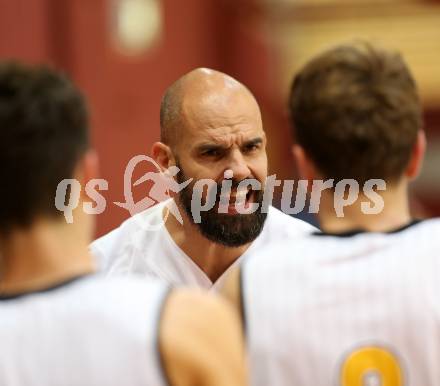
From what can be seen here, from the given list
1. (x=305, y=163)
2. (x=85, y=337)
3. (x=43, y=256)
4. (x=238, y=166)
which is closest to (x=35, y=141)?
(x=43, y=256)

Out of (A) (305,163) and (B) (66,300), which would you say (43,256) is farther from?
(A) (305,163)

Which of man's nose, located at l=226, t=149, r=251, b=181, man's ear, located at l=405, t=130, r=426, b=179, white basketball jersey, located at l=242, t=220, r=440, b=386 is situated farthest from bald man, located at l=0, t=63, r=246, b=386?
man's nose, located at l=226, t=149, r=251, b=181

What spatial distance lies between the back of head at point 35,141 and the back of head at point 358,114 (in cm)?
50

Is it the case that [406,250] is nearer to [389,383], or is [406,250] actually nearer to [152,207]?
[389,383]

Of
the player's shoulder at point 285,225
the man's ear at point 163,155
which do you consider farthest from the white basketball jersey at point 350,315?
the man's ear at point 163,155

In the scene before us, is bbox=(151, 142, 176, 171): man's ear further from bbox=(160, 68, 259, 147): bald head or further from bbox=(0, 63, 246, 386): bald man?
bbox=(0, 63, 246, 386): bald man

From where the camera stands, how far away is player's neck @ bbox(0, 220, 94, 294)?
2.37 meters

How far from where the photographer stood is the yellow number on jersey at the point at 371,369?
253cm

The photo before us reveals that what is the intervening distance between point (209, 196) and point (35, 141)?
5.89 ft

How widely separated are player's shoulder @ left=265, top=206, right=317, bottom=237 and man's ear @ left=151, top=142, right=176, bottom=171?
395 millimetres

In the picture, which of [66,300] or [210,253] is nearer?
[66,300]

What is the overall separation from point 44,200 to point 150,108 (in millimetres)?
6317

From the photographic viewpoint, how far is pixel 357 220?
2627mm

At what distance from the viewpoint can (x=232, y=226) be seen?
405cm
